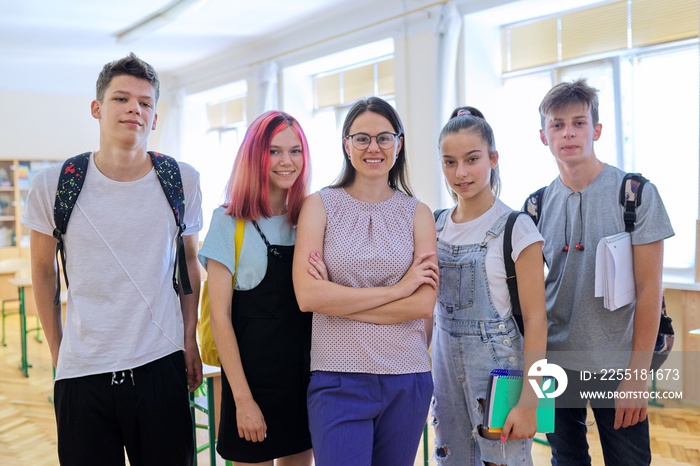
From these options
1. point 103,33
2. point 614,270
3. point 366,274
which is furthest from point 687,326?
point 103,33

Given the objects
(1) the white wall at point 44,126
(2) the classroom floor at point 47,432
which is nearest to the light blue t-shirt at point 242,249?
(2) the classroom floor at point 47,432

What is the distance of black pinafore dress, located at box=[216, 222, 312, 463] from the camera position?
1.76 metres

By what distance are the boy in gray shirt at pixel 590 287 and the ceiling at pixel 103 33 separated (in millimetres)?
5349

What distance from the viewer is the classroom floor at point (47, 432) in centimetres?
363

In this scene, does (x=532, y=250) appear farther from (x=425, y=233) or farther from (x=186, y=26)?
(x=186, y=26)

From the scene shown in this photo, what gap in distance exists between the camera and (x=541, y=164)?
582cm

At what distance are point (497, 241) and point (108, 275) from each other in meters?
1.11

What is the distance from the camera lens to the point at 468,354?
1.77 m

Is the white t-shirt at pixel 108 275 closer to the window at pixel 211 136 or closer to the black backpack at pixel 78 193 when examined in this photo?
the black backpack at pixel 78 193

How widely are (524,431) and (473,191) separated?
0.69 meters

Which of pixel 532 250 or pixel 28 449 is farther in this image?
pixel 28 449

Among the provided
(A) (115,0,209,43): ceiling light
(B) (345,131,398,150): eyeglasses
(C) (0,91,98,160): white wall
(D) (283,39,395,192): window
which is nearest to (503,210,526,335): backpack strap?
(B) (345,131,398,150): eyeglasses

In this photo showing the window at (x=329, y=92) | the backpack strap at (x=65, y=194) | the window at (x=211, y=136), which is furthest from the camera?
the window at (x=211, y=136)

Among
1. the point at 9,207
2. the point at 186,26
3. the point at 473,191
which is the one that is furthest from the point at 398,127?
the point at 9,207
